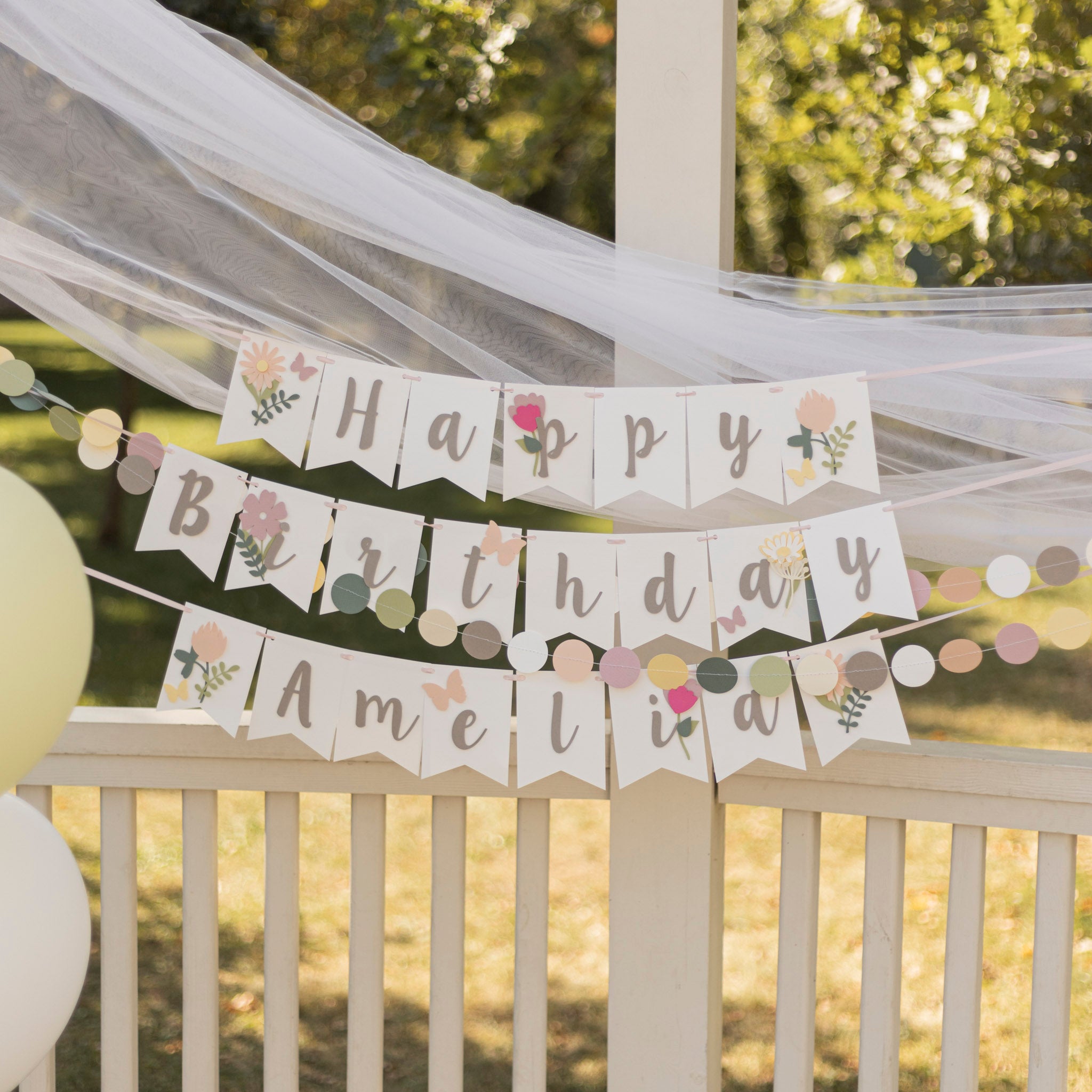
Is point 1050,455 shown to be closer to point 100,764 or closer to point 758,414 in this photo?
point 758,414

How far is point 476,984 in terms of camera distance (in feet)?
9.30

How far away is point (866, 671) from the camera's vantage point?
132 centimetres

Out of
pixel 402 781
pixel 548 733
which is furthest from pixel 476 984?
pixel 548 733

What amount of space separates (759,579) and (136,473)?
0.74 m

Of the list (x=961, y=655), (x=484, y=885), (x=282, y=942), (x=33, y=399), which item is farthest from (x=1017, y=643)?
(x=484, y=885)

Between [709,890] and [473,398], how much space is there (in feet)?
2.35

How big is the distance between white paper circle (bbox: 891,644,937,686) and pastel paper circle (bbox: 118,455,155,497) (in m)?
0.88

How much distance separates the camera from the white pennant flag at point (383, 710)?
1425 mm

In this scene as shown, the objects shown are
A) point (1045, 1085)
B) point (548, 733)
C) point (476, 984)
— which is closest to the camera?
point (548, 733)

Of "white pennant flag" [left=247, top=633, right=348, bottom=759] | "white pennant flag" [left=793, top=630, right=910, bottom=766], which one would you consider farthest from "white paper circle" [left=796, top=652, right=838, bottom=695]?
"white pennant flag" [left=247, top=633, right=348, bottom=759]

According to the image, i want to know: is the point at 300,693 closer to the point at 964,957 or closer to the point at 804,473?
the point at 804,473

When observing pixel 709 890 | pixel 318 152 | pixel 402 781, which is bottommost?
pixel 709 890

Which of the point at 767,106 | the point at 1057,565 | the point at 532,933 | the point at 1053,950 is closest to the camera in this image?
the point at 1057,565

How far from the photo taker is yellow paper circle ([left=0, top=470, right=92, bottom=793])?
3.01 feet
